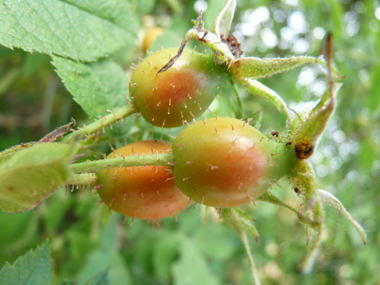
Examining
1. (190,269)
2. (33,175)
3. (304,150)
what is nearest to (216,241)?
(190,269)

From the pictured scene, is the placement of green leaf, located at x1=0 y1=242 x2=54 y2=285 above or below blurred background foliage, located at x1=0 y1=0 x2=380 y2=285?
above

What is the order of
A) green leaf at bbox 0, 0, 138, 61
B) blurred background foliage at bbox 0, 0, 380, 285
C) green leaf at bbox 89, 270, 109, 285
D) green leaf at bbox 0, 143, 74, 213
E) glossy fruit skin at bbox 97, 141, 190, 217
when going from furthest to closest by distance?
1. blurred background foliage at bbox 0, 0, 380, 285
2. green leaf at bbox 89, 270, 109, 285
3. green leaf at bbox 0, 0, 138, 61
4. glossy fruit skin at bbox 97, 141, 190, 217
5. green leaf at bbox 0, 143, 74, 213

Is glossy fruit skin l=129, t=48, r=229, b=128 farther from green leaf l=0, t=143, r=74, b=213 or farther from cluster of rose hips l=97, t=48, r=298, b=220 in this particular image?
green leaf l=0, t=143, r=74, b=213

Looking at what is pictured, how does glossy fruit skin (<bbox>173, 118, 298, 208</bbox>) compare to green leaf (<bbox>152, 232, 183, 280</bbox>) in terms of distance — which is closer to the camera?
glossy fruit skin (<bbox>173, 118, 298, 208</bbox>)

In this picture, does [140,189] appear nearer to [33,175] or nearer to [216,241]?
[33,175]

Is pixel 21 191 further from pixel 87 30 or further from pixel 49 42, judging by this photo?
pixel 87 30

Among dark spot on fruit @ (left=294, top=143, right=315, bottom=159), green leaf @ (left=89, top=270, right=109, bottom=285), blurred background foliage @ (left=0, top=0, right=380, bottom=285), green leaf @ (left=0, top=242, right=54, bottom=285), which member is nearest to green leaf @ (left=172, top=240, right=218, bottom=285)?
blurred background foliage @ (left=0, top=0, right=380, bottom=285)
